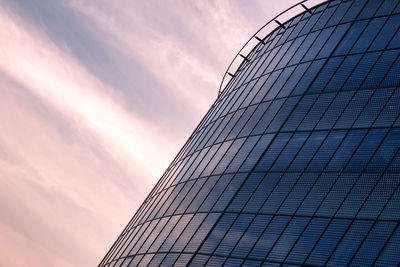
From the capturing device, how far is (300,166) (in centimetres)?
3008

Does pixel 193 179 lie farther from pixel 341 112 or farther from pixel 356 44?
pixel 356 44

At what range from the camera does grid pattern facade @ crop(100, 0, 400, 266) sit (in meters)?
25.6

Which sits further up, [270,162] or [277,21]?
[277,21]

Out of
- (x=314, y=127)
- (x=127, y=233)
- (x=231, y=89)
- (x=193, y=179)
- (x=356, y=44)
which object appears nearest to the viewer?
(x=314, y=127)

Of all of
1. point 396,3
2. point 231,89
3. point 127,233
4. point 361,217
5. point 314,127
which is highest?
point 396,3

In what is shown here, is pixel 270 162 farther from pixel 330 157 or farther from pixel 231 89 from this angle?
pixel 231 89

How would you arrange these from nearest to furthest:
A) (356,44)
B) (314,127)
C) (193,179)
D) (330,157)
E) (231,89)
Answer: (330,157) < (314,127) < (356,44) < (193,179) < (231,89)

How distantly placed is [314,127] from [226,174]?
6390 mm

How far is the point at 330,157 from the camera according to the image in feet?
95.3

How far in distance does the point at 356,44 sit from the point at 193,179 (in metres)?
14.0

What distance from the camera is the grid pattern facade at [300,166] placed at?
25562 mm

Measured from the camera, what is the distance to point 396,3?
34.2m

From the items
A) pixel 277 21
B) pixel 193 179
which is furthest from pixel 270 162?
pixel 277 21

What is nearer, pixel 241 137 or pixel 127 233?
pixel 241 137
